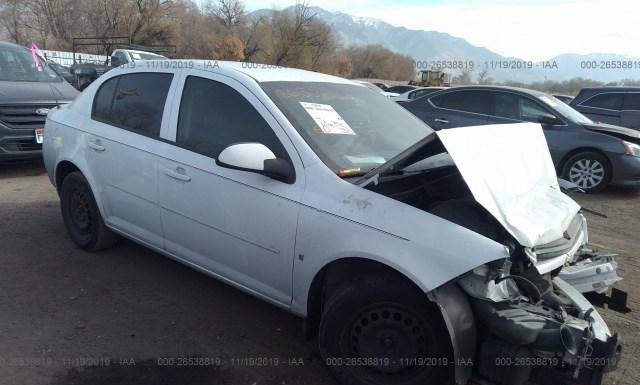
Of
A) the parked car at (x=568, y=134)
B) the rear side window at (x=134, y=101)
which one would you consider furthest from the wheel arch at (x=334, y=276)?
the parked car at (x=568, y=134)

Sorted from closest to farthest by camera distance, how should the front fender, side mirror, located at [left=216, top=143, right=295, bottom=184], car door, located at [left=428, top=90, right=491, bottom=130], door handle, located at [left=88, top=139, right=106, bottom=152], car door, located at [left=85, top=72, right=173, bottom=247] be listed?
the front fender < side mirror, located at [left=216, top=143, right=295, bottom=184] < car door, located at [left=85, top=72, right=173, bottom=247] < door handle, located at [left=88, top=139, right=106, bottom=152] < car door, located at [left=428, top=90, right=491, bottom=130]

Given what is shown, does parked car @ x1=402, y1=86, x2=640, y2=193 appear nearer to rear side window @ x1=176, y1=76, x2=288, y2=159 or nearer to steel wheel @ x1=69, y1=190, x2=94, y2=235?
rear side window @ x1=176, y1=76, x2=288, y2=159

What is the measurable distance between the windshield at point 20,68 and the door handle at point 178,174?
569 centimetres

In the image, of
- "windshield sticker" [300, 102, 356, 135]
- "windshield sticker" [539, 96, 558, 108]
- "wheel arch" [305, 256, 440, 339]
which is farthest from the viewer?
"windshield sticker" [539, 96, 558, 108]

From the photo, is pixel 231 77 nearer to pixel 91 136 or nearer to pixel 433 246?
pixel 91 136

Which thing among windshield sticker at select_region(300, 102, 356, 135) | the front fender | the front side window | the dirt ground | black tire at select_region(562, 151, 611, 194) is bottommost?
the dirt ground

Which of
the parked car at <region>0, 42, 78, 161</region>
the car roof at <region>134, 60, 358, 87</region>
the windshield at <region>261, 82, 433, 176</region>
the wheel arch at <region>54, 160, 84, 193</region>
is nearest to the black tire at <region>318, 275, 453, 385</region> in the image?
the windshield at <region>261, 82, 433, 176</region>

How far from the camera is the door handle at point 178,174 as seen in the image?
3.20 meters

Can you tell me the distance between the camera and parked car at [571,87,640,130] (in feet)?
35.0

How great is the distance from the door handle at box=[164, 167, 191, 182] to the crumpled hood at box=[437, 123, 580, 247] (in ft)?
5.59

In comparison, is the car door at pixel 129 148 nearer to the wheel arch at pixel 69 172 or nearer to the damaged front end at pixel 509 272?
the wheel arch at pixel 69 172

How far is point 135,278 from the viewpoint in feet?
12.8

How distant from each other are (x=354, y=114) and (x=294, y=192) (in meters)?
0.92

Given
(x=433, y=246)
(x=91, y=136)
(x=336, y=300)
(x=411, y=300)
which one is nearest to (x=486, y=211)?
(x=433, y=246)
